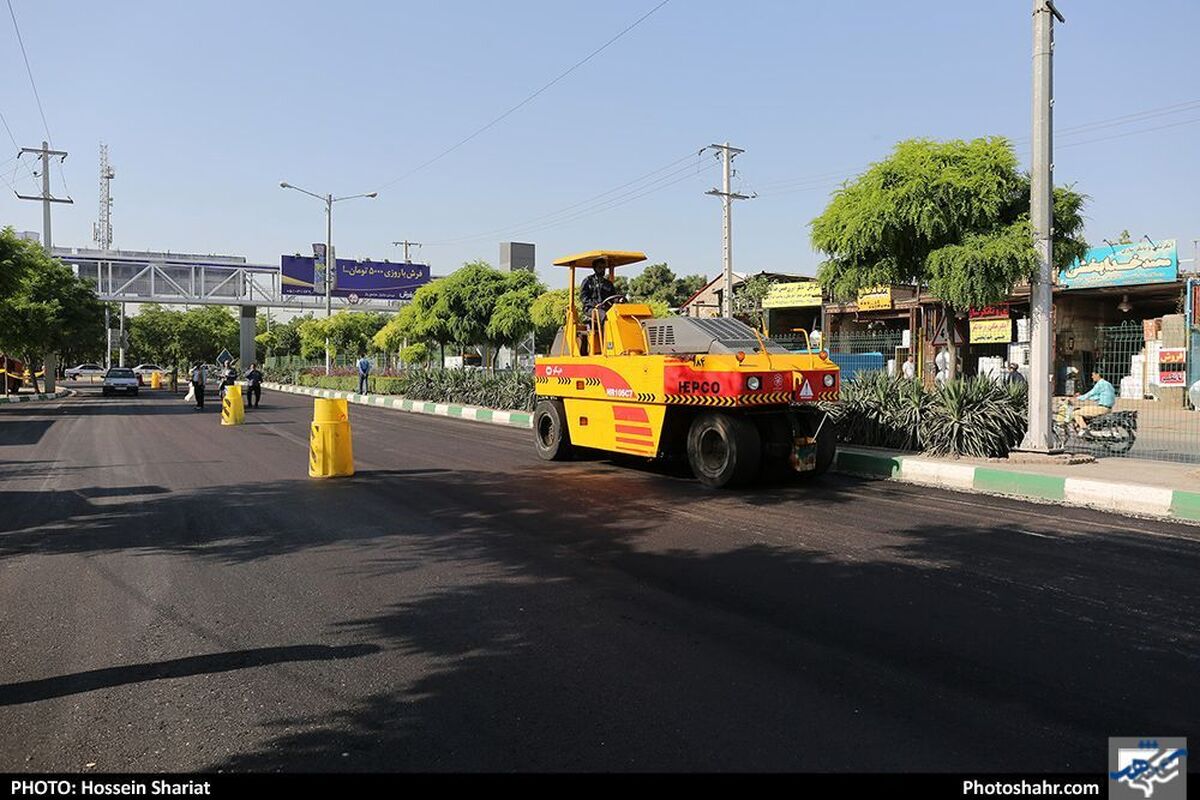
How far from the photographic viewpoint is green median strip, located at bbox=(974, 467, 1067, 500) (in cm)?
923

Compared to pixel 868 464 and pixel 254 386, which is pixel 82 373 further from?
pixel 868 464

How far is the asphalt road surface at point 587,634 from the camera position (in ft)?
10.7

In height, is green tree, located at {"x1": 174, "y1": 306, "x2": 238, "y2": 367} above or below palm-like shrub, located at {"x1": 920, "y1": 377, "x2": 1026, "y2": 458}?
above

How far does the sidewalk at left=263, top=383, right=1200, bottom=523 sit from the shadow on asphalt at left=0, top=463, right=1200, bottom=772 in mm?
1103

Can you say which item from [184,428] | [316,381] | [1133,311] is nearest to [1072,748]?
[184,428]

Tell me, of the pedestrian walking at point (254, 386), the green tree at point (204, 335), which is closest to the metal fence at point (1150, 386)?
the pedestrian walking at point (254, 386)

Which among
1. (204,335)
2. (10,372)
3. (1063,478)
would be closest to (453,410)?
(1063,478)

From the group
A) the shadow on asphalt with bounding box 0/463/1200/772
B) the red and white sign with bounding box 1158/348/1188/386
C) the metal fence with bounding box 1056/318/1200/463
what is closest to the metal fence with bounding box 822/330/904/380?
the metal fence with bounding box 1056/318/1200/463

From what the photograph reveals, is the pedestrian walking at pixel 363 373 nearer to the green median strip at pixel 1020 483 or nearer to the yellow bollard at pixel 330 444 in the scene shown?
the yellow bollard at pixel 330 444

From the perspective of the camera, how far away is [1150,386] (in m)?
21.9

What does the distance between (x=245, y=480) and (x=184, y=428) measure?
9.96m

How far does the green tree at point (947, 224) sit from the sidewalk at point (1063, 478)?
93.4 inches

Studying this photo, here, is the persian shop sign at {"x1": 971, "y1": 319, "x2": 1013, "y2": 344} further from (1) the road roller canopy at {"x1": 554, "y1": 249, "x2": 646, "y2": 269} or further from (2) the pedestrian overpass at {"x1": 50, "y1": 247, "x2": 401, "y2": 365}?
(2) the pedestrian overpass at {"x1": 50, "y1": 247, "x2": 401, "y2": 365}

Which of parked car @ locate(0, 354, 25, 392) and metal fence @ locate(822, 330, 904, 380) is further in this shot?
parked car @ locate(0, 354, 25, 392)
